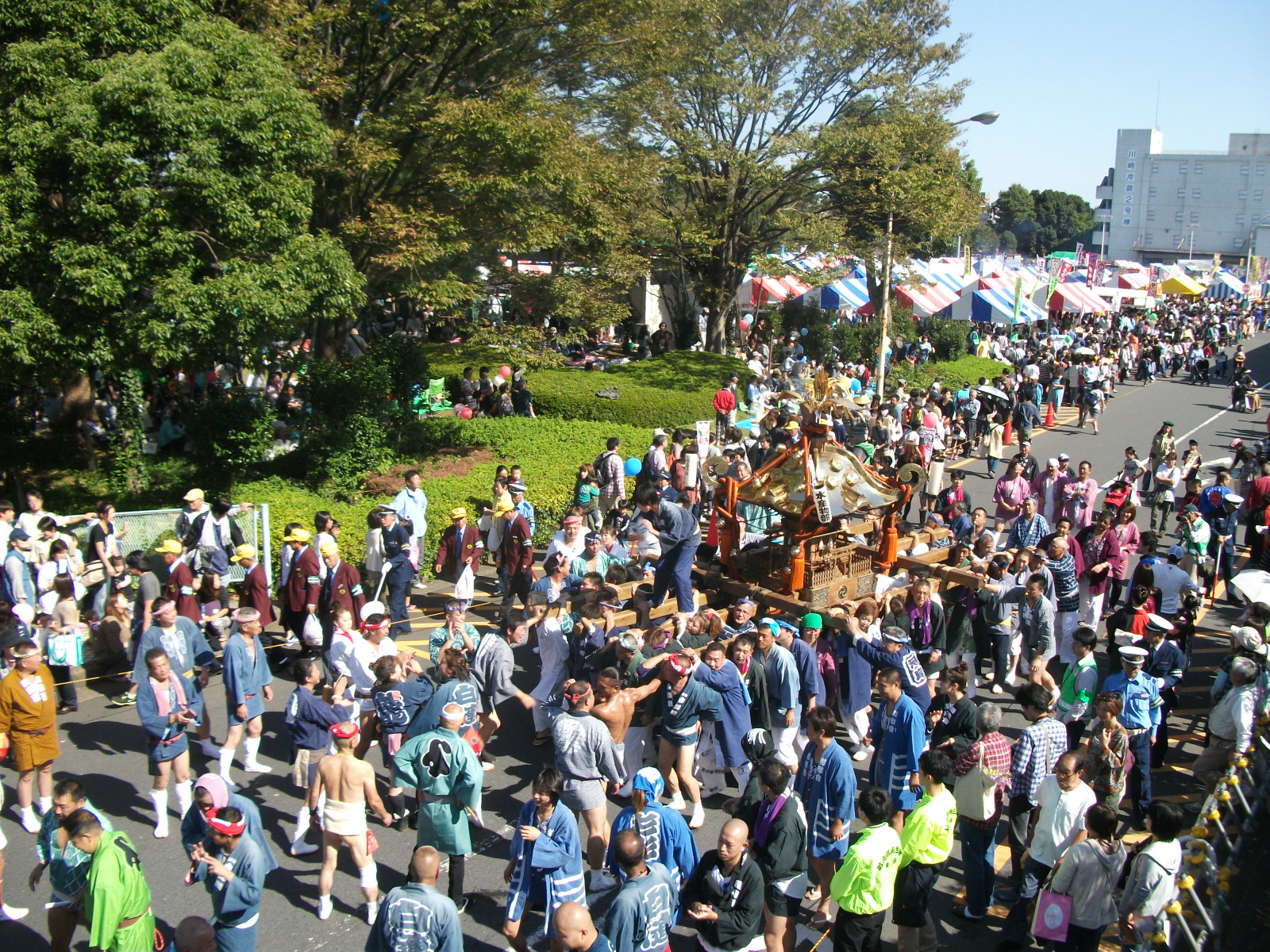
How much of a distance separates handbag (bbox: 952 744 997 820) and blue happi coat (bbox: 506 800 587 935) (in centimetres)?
245

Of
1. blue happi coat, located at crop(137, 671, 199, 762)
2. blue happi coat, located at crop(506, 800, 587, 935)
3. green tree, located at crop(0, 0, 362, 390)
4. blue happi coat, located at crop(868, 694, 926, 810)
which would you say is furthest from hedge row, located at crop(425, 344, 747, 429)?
blue happi coat, located at crop(506, 800, 587, 935)

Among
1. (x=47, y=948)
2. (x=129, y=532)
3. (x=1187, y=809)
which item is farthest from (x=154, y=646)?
(x=1187, y=809)

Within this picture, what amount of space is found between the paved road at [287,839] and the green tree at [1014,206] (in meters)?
100

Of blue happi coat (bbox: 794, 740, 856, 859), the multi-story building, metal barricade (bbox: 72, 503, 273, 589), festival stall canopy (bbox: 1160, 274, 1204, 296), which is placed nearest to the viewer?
blue happi coat (bbox: 794, 740, 856, 859)

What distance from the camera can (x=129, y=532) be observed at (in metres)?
11.3

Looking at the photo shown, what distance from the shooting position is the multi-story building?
11238 centimetres

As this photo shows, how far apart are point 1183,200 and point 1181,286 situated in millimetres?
78758

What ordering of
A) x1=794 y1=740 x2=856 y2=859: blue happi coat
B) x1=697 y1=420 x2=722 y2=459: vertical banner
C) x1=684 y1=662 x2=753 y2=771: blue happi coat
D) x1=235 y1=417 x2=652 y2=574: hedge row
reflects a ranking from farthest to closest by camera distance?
x1=697 y1=420 x2=722 y2=459: vertical banner
x1=235 y1=417 x2=652 y2=574: hedge row
x1=684 y1=662 x2=753 y2=771: blue happi coat
x1=794 y1=740 x2=856 y2=859: blue happi coat

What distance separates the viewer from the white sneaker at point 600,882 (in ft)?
21.0

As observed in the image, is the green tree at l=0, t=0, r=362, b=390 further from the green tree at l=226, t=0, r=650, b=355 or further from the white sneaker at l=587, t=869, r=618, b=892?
the white sneaker at l=587, t=869, r=618, b=892

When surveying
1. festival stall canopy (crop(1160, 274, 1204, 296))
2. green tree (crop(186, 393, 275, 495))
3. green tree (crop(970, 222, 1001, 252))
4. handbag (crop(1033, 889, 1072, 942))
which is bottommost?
handbag (crop(1033, 889, 1072, 942))

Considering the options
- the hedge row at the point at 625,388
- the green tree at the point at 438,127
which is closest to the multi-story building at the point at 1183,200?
the hedge row at the point at 625,388

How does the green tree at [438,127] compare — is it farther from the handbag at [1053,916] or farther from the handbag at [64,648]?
the handbag at [1053,916]

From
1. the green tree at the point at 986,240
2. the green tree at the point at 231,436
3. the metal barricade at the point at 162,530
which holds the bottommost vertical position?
the metal barricade at the point at 162,530
